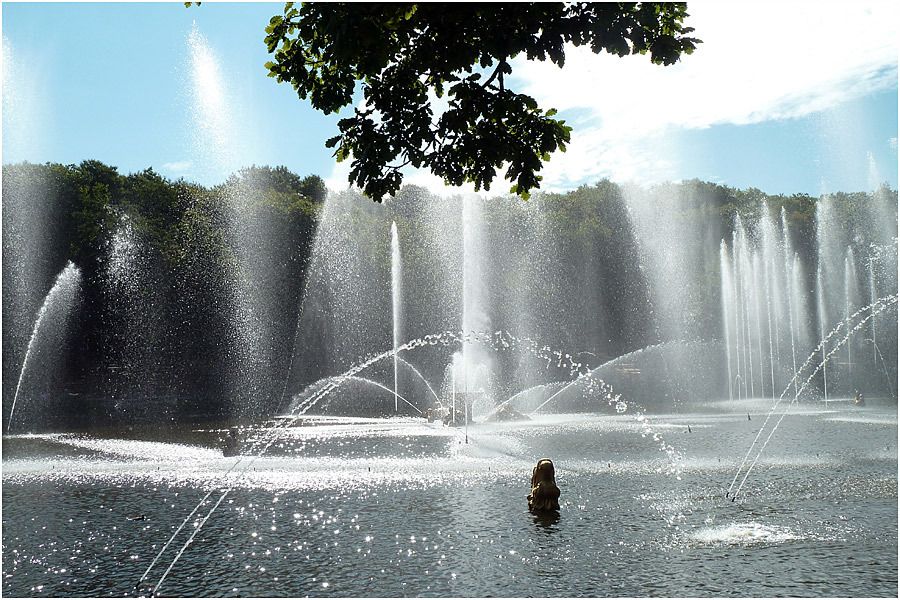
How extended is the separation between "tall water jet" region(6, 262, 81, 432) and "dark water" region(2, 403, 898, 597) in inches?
920

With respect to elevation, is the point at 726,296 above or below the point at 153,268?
below

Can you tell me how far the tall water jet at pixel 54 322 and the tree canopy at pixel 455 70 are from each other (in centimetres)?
3913

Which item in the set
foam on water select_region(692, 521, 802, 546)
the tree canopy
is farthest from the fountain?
the tree canopy

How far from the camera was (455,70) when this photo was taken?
8.37 metres

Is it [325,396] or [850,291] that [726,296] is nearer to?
[850,291]

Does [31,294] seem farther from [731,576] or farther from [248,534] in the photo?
[731,576]

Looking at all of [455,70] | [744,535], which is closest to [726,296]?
[744,535]

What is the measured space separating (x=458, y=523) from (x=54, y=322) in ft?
127

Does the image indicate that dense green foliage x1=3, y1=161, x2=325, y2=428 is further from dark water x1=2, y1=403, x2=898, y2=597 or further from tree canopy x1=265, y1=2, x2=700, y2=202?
tree canopy x1=265, y1=2, x2=700, y2=202

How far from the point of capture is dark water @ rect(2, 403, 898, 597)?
31.8ft

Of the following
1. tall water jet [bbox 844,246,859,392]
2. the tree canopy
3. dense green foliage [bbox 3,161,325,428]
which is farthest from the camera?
tall water jet [bbox 844,246,859,392]

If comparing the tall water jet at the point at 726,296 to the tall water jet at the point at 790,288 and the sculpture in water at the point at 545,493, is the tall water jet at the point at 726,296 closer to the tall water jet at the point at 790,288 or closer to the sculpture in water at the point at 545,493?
the tall water jet at the point at 790,288

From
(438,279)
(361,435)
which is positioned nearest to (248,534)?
(361,435)

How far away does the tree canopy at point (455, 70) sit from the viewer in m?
7.71
